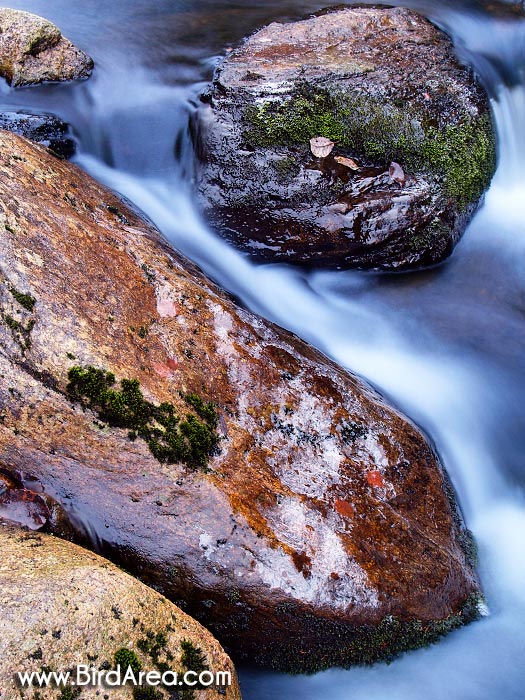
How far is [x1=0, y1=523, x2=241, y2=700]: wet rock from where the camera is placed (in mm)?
2732

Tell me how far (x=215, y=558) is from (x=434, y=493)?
1.95 metres

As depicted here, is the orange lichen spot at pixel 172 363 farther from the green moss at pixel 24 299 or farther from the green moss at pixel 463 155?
the green moss at pixel 463 155

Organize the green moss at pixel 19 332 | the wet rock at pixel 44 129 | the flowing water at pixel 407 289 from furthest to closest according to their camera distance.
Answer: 1. the wet rock at pixel 44 129
2. the flowing water at pixel 407 289
3. the green moss at pixel 19 332

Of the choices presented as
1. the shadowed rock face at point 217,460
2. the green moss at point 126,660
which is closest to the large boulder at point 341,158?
the shadowed rock face at point 217,460

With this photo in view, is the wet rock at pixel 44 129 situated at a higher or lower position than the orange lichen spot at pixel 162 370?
lower

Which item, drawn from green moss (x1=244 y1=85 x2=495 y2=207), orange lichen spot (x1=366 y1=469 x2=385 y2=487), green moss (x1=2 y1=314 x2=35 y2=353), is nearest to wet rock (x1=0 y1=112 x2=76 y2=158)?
green moss (x1=244 y1=85 x2=495 y2=207)

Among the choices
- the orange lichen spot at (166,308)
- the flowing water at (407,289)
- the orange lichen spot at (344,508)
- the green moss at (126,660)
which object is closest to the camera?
the green moss at (126,660)

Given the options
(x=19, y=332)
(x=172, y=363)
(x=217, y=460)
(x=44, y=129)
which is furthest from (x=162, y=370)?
(x=44, y=129)

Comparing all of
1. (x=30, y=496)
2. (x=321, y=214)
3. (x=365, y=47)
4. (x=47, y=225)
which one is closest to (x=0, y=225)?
(x=47, y=225)

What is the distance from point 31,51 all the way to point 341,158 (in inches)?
161

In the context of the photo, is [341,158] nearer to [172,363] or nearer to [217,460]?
[172,363]

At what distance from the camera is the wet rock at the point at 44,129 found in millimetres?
6828

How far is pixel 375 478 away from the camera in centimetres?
430

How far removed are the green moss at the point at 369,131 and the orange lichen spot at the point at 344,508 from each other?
12.9ft
